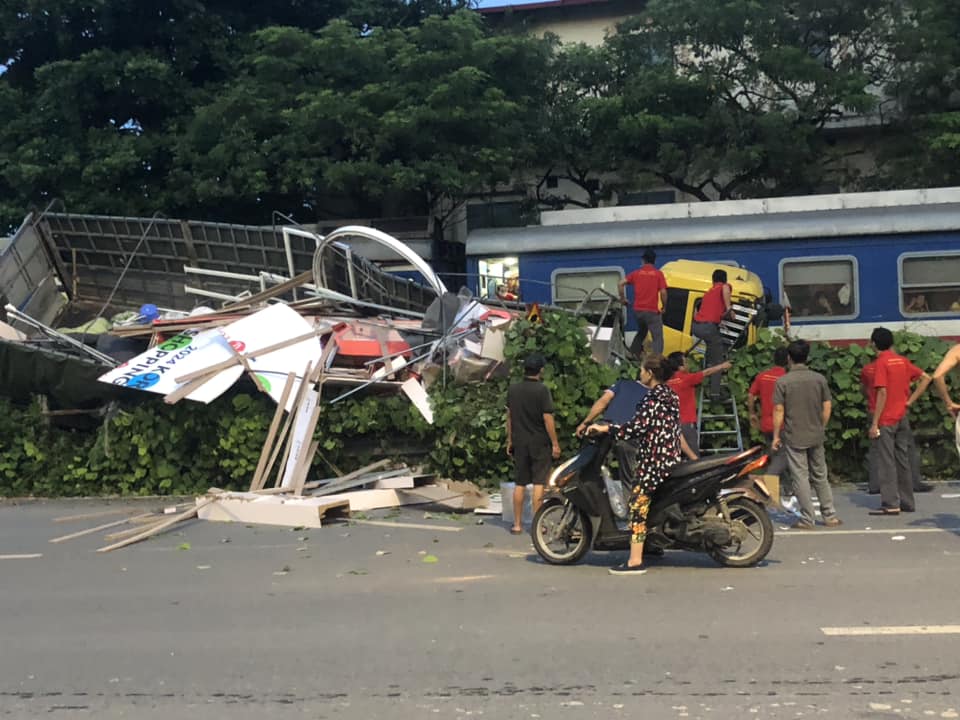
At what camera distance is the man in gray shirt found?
8.99 meters

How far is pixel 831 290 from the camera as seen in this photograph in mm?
15664

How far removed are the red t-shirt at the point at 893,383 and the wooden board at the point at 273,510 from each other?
545cm

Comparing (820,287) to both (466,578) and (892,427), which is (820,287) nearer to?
(892,427)

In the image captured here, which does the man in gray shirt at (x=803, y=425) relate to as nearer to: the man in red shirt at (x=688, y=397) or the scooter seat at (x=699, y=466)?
the man in red shirt at (x=688, y=397)

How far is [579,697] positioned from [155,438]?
8.18 meters

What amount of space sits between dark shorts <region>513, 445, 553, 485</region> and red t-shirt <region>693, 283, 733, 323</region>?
414 centimetres

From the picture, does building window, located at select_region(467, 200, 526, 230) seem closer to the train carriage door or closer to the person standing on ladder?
the train carriage door

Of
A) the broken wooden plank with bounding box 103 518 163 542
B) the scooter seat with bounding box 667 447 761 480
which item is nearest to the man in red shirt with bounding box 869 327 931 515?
the scooter seat with bounding box 667 447 761 480

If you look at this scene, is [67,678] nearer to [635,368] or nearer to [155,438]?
[155,438]

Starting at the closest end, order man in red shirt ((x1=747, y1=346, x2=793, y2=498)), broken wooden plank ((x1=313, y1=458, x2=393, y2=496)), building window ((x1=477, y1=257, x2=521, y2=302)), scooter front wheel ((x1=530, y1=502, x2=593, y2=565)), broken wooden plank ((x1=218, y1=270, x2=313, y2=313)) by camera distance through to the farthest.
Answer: scooter front wheel ((x1=530, y1=502, x2=593, y2=565)) → man in red shirt ((x1=747, y1=346, x2=793, y2=498)) → broken wooden plank ((x1=313, y1=458, x2=393, y2=496)) → broken wooden plank ((x1=218, y1=270, x2=313, y2=313)) → building window ((x1=477, y1=257, x2=521, y2=302))

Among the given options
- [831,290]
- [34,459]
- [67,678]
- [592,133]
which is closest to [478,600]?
[67,678]

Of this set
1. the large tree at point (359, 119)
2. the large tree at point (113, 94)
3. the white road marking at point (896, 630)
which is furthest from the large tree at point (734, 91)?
the white road marking at point (896, 630)

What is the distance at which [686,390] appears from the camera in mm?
10414

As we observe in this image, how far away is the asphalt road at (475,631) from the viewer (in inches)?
188
